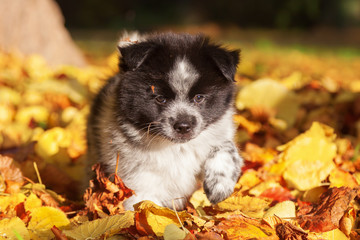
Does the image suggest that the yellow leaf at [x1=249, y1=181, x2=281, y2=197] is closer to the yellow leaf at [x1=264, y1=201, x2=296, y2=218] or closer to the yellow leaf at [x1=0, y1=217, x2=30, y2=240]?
the yellow leaf at [x1=264, y1=201, x2=296, y2=218]

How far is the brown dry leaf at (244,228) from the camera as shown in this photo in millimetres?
2023

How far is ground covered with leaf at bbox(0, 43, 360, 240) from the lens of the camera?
6.85 feet

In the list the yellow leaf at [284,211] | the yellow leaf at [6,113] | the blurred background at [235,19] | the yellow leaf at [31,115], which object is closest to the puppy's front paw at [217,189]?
the yellow leaf at [284,211]

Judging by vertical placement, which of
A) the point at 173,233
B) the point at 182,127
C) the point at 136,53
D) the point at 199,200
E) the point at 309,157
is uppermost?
the point at 136,53

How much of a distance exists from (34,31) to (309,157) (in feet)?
15.1

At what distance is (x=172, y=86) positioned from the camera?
250cm

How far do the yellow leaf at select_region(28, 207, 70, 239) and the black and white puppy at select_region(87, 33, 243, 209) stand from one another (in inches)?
15.9

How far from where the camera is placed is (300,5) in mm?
13633

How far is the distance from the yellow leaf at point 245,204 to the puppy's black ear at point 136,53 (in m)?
1.00

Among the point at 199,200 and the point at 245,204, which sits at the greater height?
the point at 245,204

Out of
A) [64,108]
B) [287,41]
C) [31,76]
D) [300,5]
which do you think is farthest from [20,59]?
[287,41]

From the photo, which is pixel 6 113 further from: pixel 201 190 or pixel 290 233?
pixel 290 233

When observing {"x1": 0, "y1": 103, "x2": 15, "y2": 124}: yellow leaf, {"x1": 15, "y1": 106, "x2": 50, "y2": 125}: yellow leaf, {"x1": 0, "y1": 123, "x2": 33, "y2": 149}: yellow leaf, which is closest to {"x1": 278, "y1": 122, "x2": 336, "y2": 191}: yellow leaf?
{"x1": 0, "y1": 123, "x2": 33, "y2": 149}: yellow leaf

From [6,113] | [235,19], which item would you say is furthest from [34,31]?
[235,19]
